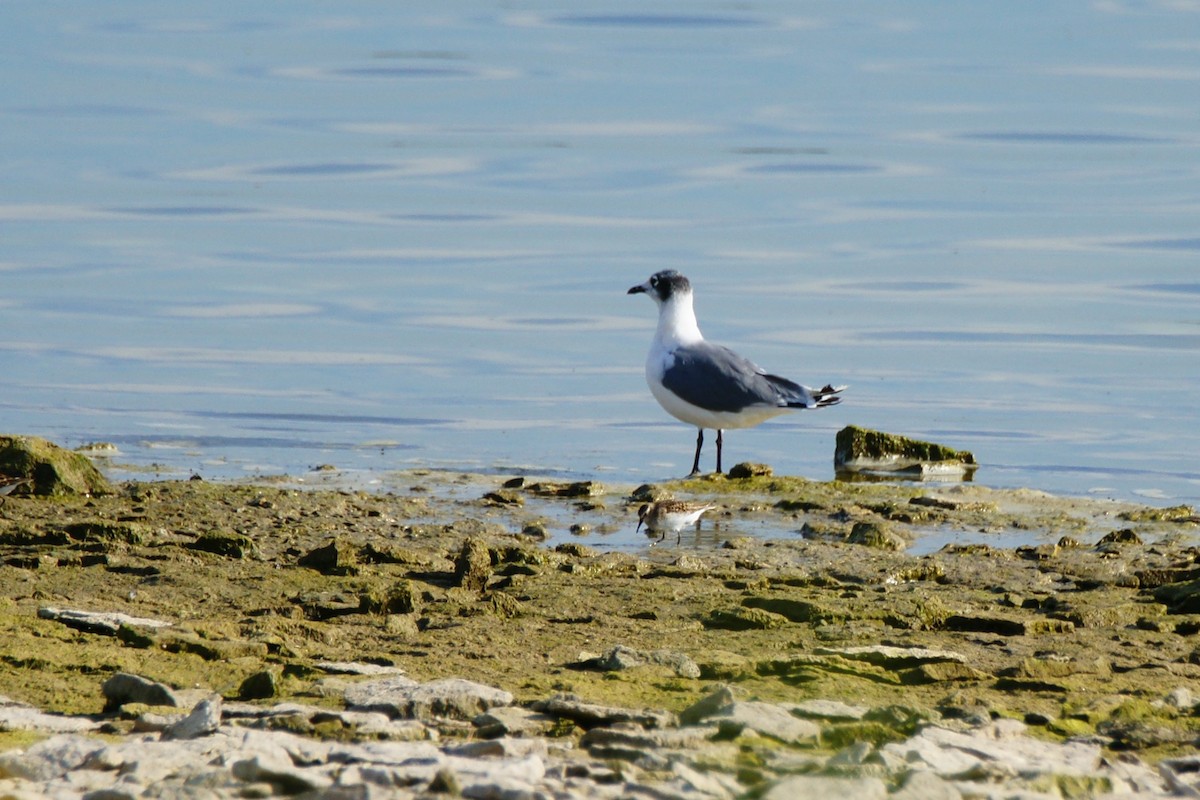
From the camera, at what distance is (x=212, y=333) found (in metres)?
17.2

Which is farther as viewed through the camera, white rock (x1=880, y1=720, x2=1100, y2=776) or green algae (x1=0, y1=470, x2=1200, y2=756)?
green algae (x1=0, y1=470, x2=1200, y2=756)

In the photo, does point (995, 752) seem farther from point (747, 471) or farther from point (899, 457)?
point (899, 457)

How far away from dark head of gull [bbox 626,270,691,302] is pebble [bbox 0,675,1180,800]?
8965 mm

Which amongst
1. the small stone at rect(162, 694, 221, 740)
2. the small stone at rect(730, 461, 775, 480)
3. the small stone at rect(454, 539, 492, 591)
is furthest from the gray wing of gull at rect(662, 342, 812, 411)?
the small stone at rect(162, 694, 221, 740)

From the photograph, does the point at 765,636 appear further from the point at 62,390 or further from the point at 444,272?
the point at 444,272

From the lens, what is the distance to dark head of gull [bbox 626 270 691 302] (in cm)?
1392

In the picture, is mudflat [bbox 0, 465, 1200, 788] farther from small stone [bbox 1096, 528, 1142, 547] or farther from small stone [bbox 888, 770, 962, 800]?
small stone [bbox 888, 770, 962, 800]

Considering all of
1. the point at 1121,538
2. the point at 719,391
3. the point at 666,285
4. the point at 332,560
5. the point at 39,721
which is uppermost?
the point at 666,285

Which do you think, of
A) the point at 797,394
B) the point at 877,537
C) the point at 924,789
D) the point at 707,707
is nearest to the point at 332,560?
the point at 877,537

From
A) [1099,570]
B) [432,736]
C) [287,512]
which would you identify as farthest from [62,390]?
[432,736]

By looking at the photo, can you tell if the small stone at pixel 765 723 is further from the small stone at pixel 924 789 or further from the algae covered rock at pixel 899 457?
the algae covered rock at pixel 899 457

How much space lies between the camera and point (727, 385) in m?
12.5

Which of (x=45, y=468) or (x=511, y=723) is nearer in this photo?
(x=511, y=723)

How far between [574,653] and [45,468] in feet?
13.5
